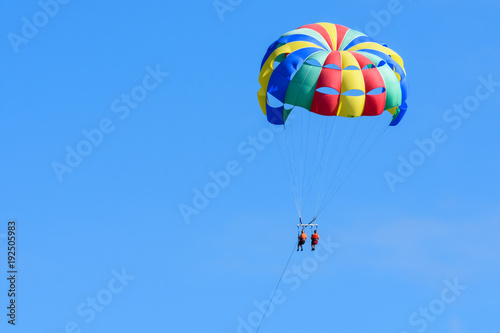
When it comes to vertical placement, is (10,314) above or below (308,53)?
below

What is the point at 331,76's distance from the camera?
55656 mm

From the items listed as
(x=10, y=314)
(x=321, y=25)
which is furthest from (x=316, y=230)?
(x=10, y=314)

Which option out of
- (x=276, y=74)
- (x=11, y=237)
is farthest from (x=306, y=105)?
(x=11, y=237)

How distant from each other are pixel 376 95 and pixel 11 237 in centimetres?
1566

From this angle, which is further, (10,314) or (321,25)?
(321,25)

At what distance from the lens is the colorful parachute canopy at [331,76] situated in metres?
55.8

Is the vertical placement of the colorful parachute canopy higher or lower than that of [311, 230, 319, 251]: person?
higher

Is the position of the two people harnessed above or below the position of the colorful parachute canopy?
below

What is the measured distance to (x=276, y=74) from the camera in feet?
185

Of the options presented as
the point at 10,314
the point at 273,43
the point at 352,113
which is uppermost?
the point at 273,43

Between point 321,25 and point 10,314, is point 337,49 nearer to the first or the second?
point 321,25

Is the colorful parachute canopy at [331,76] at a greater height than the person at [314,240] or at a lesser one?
greater

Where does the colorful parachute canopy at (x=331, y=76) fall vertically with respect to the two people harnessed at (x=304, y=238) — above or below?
above

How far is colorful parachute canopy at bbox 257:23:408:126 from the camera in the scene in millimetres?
55781
